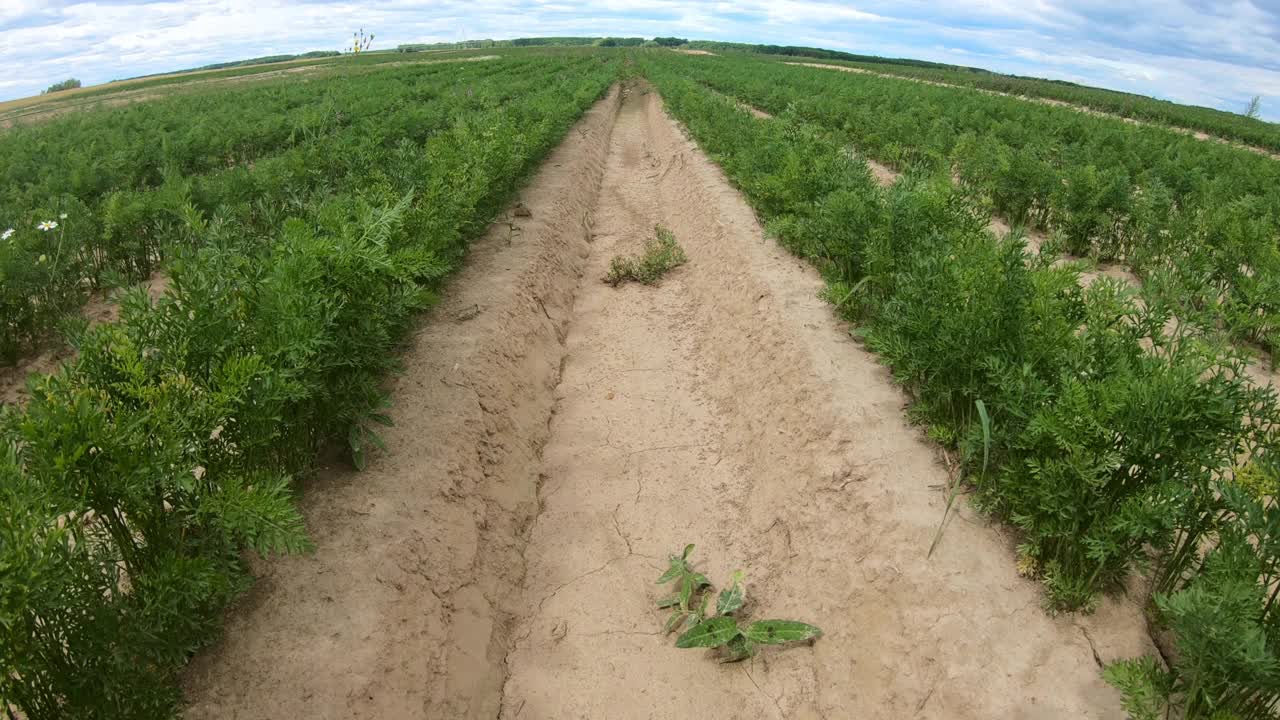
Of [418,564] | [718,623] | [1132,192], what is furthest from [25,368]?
[1132,192]

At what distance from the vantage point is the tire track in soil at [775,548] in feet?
12.9

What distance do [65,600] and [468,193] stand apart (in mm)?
7187

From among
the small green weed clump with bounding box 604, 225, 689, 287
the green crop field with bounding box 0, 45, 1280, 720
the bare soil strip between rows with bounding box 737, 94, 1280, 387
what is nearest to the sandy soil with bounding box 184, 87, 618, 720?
the green crop field with bounding box 0, 45, 1280, 720

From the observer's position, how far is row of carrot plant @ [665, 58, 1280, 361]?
7613mm

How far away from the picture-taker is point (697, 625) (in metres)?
4.68

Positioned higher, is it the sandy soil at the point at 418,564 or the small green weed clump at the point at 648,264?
the small green weed clump at the point at 648,264

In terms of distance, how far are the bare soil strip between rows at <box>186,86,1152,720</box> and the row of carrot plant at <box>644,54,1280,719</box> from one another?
344 millimetres

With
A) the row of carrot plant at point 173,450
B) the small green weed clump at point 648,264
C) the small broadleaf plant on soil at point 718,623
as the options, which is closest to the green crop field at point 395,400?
the row of carrot plant at point 173,450

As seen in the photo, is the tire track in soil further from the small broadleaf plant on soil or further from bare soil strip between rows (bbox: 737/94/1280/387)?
bare soil strip between rows (bbox: 737/94/1280/387)

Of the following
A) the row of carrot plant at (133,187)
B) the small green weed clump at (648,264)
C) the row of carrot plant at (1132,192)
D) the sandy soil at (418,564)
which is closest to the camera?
the sandy soil at (418,564)

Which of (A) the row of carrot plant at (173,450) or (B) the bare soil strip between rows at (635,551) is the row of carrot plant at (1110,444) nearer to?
(B) the bare soil strip between rows at (635,551)

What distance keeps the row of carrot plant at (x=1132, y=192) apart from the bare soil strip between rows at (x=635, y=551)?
7.24 feet

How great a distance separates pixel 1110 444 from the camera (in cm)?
373

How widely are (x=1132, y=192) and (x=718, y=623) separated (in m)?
11.6
